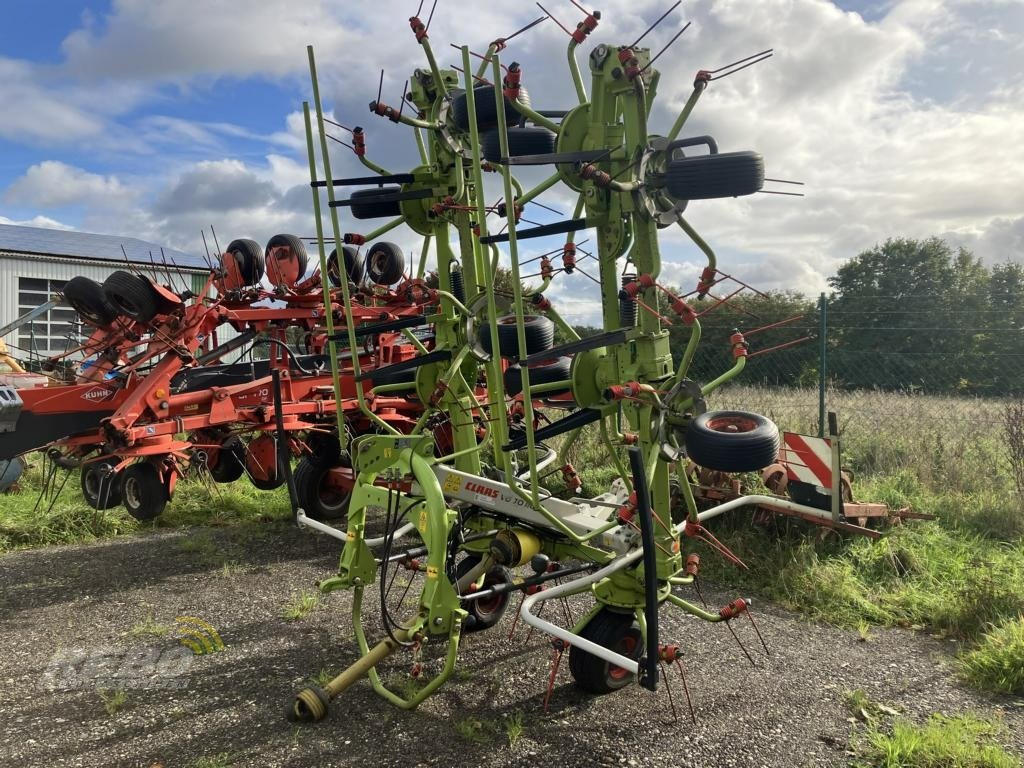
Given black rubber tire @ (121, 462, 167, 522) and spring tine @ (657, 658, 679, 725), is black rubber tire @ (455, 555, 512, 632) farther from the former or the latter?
black rubber tire @ (121, 462, 167, 522)

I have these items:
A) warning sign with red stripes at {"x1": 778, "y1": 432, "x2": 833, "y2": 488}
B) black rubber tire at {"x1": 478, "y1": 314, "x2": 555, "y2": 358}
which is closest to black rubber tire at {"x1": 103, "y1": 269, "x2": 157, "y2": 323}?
black rubber tire at {"x1": 478, "y1": 314, "x2": 555, "y2": 358}

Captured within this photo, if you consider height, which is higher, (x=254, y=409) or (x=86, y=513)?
(x=254, y=409)

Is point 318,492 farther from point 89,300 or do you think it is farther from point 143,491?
point 89,300

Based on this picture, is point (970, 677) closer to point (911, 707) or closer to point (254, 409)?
point (911, 707)

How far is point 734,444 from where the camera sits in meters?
2.85

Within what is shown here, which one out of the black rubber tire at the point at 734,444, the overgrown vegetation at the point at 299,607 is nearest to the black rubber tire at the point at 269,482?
the overgrown vegetation at the point at 299,607

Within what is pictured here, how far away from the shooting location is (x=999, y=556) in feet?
16.3

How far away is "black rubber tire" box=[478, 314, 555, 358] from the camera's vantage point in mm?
3900

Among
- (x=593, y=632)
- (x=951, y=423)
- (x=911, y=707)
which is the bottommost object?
(x=911, y=707)

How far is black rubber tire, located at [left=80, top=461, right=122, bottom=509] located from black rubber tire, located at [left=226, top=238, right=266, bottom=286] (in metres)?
2.15

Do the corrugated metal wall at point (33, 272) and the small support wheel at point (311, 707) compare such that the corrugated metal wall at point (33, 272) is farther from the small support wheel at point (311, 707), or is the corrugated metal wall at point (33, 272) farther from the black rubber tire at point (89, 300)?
the small support wheel at point (311, 707)

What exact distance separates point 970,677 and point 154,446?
587 centimetres

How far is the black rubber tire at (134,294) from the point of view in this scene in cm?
624

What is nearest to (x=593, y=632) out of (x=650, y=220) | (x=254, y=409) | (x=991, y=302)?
(x=650, y=220)
